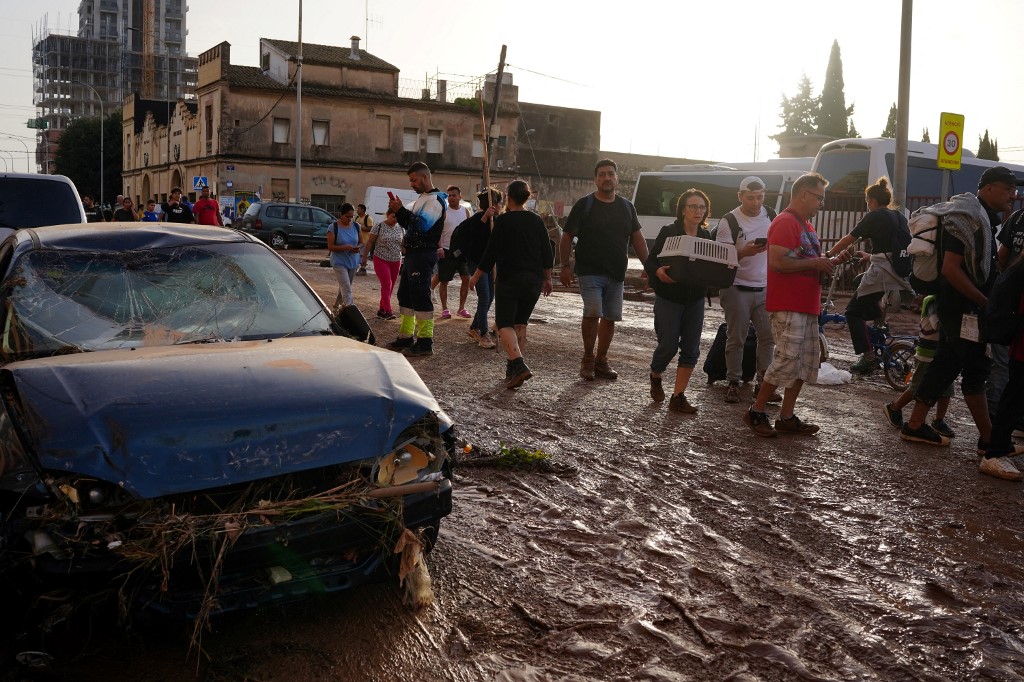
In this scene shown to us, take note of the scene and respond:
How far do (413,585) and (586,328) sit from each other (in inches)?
230

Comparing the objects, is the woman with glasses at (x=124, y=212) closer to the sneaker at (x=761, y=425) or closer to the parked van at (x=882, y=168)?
the parked van at (x=882, y=168)

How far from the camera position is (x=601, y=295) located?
30.6 feet

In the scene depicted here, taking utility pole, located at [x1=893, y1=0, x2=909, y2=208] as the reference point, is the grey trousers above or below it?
below

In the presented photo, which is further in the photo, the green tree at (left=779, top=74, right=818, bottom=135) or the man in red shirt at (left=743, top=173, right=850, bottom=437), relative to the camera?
the green tree at (left=779, top=74, right=818, bottom=135)

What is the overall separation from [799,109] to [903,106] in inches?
2737

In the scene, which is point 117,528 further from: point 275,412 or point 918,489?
point 918,489

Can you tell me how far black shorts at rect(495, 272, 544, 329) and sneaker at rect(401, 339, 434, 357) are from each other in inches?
68.4

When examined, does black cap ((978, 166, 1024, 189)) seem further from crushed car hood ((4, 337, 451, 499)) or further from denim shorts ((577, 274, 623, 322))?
crushed car hood ((4, 337, 451, 499))

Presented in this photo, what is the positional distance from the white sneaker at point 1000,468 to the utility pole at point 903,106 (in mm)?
9199

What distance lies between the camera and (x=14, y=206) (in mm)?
10430

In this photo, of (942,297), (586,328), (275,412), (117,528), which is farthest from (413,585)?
(586,328)

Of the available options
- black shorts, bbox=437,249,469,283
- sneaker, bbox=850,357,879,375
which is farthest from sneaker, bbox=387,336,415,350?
sneaker, bbox=850,357,879,375

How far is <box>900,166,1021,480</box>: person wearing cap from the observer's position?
6613 millimetres

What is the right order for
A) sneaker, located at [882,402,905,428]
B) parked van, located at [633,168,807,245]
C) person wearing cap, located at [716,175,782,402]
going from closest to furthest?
sneaker, located at [882,402,905,428] → person wearing cap, located at [716,175,782,402] → parked van, located at [633,168,807,245]
